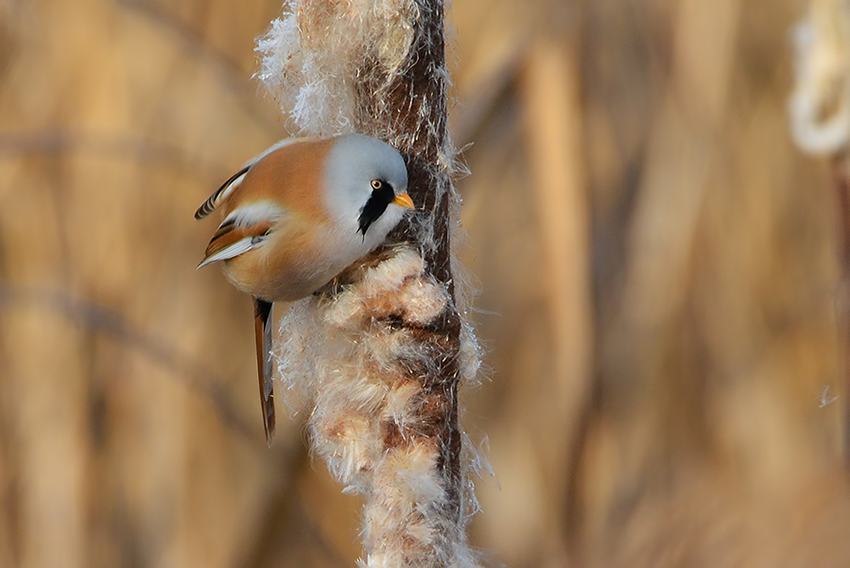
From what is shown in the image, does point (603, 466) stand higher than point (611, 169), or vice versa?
point (611, 169)

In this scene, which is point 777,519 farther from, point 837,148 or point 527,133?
point 527,133

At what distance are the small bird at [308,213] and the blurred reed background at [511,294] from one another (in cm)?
57

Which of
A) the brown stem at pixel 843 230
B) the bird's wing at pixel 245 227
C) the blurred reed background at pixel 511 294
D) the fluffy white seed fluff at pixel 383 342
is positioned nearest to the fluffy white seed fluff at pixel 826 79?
the brown stem at pixel 843 230

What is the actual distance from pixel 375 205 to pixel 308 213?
2.7 inches

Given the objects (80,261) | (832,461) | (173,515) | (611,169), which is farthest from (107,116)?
(832,461)

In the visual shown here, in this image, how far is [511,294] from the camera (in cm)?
158

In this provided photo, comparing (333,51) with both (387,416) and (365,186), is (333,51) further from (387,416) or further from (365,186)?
(387,416)

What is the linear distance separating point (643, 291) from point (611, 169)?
259 mm

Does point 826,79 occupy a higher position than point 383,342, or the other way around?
point 826,79

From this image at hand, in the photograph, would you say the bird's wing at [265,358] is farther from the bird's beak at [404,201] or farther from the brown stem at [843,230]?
the brown stem at [843,230]

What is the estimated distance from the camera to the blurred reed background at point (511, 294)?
134cm

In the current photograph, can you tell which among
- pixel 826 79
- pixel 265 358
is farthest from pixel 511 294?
pixel 265 358

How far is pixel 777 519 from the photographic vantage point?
1160mm

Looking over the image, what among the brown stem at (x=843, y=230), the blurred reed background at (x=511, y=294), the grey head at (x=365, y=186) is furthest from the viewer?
the blurred reed background at (x=511, y=294)
